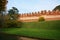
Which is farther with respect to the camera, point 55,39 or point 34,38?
point 34,38

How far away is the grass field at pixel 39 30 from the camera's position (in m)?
8.90

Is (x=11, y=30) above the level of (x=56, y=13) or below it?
below

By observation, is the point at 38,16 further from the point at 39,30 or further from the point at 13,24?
the point at 39,30

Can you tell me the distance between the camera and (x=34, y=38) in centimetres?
888

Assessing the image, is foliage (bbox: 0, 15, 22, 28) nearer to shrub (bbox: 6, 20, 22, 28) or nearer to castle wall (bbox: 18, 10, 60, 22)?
shrub (bbox: 6, 20, 22, 28)

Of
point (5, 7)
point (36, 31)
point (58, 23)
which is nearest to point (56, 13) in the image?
point (58, 23)

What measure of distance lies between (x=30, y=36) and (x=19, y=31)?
122 cm

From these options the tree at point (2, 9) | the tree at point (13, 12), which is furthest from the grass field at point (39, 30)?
the tree at point (13, 12)

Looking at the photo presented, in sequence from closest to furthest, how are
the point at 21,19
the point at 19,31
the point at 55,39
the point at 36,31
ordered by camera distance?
the point at 55,39 → the point at 36,31 → the point at 19,31 → the point at 21,19

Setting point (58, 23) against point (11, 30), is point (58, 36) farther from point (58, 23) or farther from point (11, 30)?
point (11, 30)

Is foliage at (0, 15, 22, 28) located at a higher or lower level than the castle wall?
lower

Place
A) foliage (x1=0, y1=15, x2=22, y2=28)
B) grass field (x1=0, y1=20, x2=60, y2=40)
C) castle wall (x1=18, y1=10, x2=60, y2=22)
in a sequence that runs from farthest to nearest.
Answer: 1. foliage (x1=0, y1=15, x2=22, y2=28)
2. castle wall (x1=18, y1=10, x2=60, y2=22)
3. grass field (x1=0, y1=20, x2=60, y2=40)

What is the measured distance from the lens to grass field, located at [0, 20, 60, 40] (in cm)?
890

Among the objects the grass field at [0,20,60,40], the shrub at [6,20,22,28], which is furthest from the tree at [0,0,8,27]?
the grass field at [0,20,60,40]
